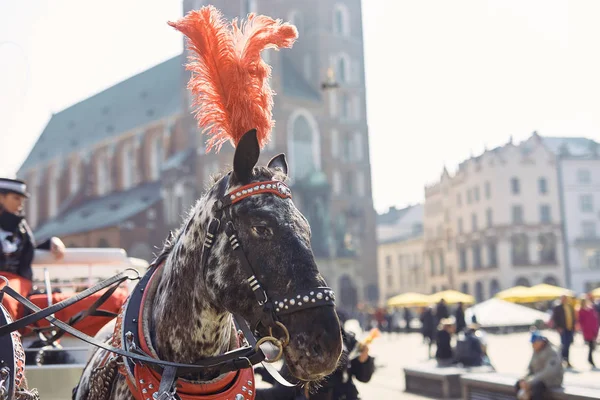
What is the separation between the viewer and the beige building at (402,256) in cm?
7794

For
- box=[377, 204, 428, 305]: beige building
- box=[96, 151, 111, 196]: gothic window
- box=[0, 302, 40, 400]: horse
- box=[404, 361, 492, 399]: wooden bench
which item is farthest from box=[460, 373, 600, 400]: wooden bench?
box=[377, 204, 428, 305]: beige building

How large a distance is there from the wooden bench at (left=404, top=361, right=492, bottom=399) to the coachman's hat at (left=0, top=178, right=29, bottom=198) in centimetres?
953

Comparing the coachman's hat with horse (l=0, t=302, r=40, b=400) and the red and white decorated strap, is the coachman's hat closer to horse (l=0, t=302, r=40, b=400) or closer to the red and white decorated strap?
horse (l=0, t=302, r=40, b=400)

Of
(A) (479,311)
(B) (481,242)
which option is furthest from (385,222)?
(A) (479,311)

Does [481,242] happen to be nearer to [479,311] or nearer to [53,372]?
[479,311]

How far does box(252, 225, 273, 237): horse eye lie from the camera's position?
9.09 feet

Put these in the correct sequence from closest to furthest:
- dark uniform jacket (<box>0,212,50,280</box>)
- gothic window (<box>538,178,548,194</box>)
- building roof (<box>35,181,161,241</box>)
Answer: dark uniform jacket (<box>0,212,50,280</box>) < building roof (<box>35,181,161,241</box>) < gothic window (<box>538,178,548,194</box>)

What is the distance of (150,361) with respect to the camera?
2979mm

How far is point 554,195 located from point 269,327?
66194 millimetres

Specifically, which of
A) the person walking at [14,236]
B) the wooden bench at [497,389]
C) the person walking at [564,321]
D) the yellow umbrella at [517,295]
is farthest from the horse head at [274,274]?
the yellow umbrella at [517,295]

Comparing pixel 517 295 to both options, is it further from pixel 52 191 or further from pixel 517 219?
pixel 52 191

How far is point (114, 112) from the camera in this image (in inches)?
2514

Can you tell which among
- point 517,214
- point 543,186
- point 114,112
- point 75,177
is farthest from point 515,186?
point 75,177

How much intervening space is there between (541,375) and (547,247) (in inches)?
2301
